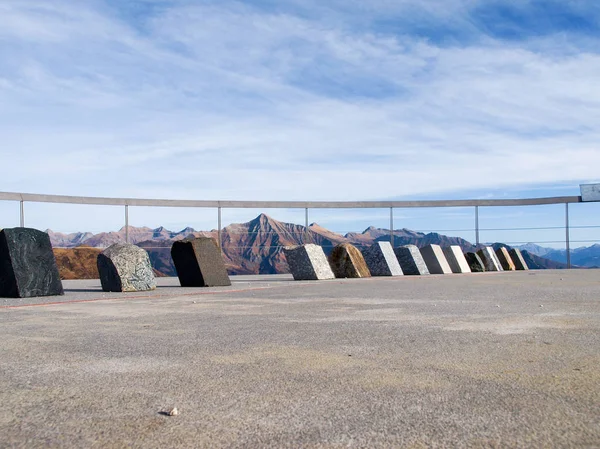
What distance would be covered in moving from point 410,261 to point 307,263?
12.4 feet

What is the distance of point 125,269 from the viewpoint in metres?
8.58

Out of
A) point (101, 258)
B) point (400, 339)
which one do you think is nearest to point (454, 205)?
point (101, 258)

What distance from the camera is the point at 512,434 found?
1797 mm

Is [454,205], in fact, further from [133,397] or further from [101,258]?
[133,397]

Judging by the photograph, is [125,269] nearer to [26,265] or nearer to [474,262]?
[26,265]

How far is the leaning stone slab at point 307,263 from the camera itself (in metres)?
12.3

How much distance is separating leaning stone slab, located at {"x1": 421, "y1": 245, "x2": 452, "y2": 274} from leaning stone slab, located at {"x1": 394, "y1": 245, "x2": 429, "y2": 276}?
714 millimetres

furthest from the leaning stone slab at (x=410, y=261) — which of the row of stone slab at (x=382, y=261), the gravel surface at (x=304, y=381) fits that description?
the gravel surface at (x=304, y=381)

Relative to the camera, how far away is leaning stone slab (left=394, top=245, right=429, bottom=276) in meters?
15.0

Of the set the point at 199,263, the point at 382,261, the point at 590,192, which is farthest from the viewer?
the point at 590,192

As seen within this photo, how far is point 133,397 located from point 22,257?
622cm

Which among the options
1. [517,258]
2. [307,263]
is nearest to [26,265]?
[307,263]

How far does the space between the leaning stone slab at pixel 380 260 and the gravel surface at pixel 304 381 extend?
9.23m

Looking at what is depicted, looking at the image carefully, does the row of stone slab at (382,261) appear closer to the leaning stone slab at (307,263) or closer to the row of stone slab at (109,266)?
the leaning stone slab at (307,263)
